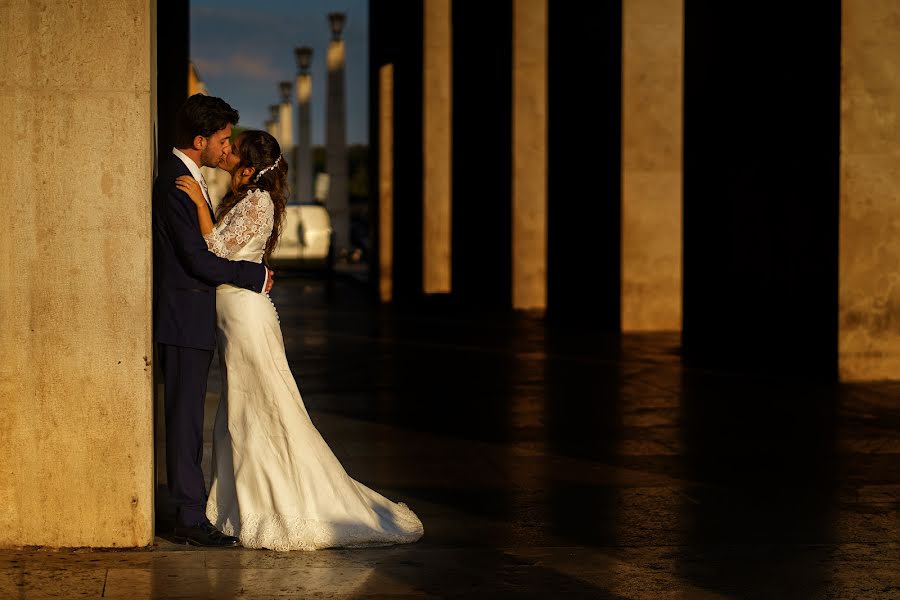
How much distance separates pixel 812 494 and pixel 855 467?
98 cm

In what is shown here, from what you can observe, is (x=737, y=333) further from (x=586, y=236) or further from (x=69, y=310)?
(x=69, y=310)

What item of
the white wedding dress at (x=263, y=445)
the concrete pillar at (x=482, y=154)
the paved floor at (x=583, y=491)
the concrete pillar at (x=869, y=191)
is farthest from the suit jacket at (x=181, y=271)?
the concrete pillar at (x=482, y=154)

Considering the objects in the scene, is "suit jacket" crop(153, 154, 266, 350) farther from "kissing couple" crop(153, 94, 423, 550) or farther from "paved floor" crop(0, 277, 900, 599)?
"paved floor" crop(0, 277, 900, 599)

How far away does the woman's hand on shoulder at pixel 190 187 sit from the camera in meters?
6.41

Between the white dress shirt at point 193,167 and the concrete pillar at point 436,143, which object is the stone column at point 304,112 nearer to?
the concrete pillar at point 436,143

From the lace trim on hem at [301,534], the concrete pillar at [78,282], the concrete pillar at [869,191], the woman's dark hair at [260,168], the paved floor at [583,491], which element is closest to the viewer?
the paved floor at [583,491]

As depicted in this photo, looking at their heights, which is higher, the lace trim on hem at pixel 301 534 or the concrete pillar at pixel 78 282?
the concrete pillar at pixel 78 282

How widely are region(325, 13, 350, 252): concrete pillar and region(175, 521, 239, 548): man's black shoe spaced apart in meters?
41.3

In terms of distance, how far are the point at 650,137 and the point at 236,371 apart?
13102 millimetres

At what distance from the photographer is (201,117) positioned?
6.46m

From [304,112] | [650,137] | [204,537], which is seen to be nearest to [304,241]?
[650,137]

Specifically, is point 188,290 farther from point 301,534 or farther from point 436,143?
point 436,143

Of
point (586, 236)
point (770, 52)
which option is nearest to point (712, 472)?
point (770, 52)

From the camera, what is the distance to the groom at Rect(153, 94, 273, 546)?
21.0 ft
